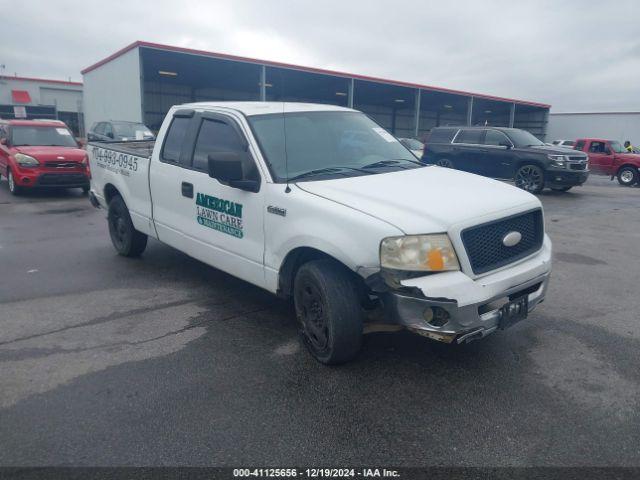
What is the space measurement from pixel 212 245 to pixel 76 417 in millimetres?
2019

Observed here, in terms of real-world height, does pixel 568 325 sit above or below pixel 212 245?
below

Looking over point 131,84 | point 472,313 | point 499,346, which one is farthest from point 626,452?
point 131,84

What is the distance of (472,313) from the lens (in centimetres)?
326

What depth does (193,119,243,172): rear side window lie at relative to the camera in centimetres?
460

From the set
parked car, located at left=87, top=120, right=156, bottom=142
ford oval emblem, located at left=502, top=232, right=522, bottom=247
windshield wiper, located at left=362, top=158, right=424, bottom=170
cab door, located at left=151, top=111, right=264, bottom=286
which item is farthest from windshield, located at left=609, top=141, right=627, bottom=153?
cab door, located at left=151, top=111, right=264, bottom=286

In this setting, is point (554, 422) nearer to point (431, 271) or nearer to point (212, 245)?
point (431, 271)

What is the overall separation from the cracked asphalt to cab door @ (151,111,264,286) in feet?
1.93

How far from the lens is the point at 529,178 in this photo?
1430cm

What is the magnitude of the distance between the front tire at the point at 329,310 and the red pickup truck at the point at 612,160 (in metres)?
19.4

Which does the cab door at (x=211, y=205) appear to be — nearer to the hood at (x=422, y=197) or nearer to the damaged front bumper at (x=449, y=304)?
the hood at (x=422, y=197)

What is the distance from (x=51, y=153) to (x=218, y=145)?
8.95 meters

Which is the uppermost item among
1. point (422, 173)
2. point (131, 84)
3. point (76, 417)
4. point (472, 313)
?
point (131, 84)

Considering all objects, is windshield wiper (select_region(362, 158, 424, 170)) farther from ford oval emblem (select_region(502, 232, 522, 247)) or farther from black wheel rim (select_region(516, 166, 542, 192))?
black wheel rim (select_region(516, 166, 542, 192))

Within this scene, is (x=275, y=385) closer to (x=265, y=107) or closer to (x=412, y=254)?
(x=412, y=254)
